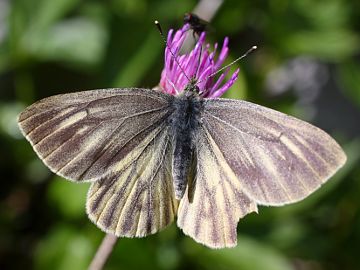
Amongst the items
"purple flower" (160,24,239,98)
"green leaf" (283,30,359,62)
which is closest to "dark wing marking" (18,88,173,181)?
"purple flower" (160,24,239,98)

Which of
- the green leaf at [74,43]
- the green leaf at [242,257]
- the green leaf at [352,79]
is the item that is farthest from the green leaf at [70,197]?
the green leaf at [352,79]

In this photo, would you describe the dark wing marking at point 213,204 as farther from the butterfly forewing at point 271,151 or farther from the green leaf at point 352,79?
the green leaf at point 352,79

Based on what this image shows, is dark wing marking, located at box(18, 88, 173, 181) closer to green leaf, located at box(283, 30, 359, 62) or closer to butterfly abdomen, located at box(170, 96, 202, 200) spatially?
butterfly abdomen, located at box(170, 96, 202, 200)

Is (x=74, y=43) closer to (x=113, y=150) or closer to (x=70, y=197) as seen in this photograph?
(x=70, y=197)

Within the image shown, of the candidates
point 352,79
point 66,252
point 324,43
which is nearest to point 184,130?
point 66,252

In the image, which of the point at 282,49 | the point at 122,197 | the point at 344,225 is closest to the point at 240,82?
the point at 282,49
